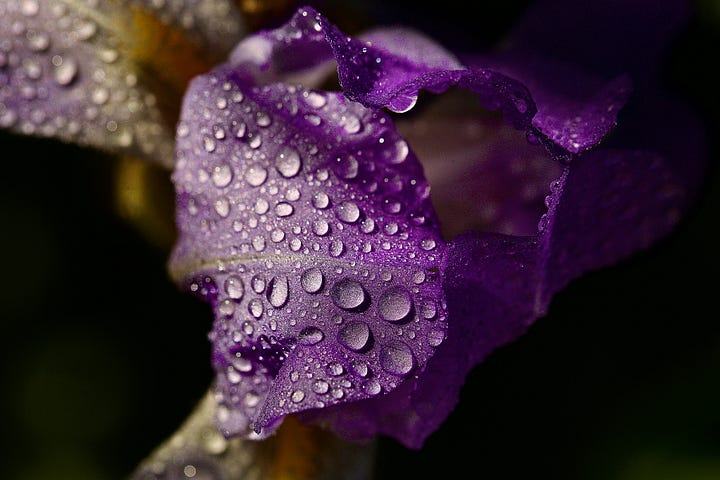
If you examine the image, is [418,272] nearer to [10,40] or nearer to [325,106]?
[325,106]

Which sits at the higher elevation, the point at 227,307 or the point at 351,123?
the point at 351,123

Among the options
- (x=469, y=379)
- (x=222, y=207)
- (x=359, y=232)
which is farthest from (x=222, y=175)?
(x=469, y=379)

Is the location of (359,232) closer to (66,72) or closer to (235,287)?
(235,287)

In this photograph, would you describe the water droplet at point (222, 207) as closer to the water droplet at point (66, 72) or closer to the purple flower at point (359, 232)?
the purple flower at point (359, 232)

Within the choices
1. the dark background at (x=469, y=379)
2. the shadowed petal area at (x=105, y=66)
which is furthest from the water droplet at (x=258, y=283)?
the dark background at (x=469, y=379)

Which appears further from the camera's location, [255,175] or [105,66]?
[105,66]

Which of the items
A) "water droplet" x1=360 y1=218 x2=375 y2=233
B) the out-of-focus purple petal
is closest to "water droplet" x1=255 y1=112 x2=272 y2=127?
the out-of-focus purple petal

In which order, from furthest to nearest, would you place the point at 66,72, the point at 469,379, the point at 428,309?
1. the point at 469,379
2. the point at 66,72
3. the point at 428,309
